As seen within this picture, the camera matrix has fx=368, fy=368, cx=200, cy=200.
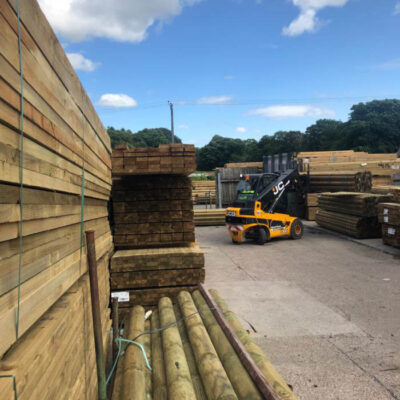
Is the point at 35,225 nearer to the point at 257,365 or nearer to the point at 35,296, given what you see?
the point at 35,296

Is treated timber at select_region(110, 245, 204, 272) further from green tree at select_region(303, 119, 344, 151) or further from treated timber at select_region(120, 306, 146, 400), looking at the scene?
green tree at select_region(303, 119, 344, 151)

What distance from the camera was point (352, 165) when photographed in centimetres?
1759

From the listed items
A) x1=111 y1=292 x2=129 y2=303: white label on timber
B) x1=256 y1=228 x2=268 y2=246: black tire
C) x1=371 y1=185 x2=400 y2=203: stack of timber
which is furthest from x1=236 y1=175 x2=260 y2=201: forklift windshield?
x1=111 y1=292 x2=129 y2=303: white label on timber

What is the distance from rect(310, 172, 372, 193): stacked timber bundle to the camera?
16.3 metres

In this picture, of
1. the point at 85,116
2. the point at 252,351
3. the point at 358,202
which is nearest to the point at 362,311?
the point at 252,351

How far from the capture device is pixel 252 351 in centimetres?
398

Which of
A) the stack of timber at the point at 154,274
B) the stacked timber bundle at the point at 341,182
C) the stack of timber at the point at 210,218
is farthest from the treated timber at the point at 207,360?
the stack of timber at the point at 210,218

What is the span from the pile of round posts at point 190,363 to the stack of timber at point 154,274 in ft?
2.49

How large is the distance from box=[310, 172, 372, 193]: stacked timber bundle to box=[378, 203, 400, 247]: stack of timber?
4600mm

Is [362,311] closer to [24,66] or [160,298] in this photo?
[160,298]

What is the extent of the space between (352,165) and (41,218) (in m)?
17.5

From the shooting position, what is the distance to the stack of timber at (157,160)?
5.70 metres

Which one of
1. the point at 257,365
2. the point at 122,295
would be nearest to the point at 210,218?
the point at 122,295

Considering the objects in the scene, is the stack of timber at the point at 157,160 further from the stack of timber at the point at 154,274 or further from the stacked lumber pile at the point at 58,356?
the stacked lumber pile at the point at 58,356
